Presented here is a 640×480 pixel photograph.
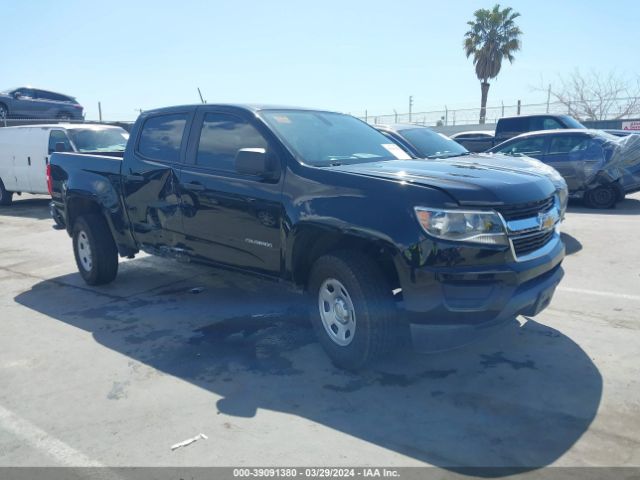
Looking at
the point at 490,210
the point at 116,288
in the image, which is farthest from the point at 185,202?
the point at 490,210

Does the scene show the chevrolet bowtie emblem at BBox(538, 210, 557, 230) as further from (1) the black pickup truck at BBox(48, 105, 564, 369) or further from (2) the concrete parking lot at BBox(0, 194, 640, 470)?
(2) the concrete parking lot at BBox(0, 194, 640, 470)

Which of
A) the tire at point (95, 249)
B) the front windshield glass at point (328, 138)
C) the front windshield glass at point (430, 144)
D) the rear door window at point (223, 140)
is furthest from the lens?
the front windshield glass at point (430, 144)

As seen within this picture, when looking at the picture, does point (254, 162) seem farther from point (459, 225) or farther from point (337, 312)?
point (459, 225)

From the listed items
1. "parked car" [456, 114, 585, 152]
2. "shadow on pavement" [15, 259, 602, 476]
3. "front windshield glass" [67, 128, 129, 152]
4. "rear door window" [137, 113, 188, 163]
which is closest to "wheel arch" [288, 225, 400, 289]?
"shadow on pavement" [15, 259, 602, 476]

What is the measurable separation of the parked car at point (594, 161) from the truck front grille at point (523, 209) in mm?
6963

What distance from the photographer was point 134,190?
219 inches

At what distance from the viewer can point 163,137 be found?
17.7 feet

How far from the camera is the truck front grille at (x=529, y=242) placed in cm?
353

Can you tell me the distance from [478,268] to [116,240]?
13.6ft

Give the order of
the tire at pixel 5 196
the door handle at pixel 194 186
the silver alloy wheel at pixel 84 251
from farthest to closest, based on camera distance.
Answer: the tire at pixel 5 196 < the silver alloy wheel at pixel 84 251 < the door handle at pixel 194 186

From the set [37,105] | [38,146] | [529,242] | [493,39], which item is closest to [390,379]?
[529,242]

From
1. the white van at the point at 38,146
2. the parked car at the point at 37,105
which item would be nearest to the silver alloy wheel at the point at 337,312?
the white van at the point at 38,146

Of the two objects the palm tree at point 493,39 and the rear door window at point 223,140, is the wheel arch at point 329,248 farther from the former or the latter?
the palm tree at point 493,39

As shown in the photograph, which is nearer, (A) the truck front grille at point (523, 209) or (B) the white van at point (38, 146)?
(A) the truck front grille at point (523, 209)
